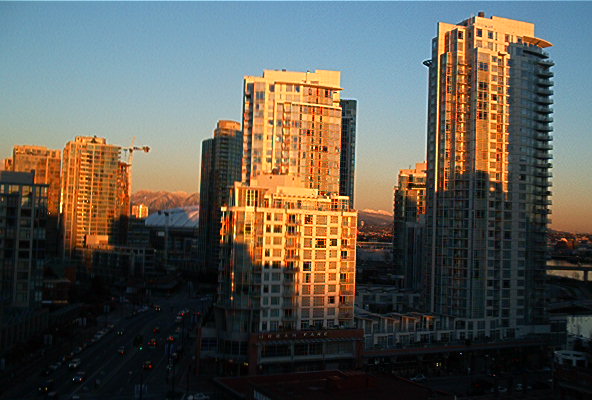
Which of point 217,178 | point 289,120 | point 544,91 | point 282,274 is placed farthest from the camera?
point 217,178

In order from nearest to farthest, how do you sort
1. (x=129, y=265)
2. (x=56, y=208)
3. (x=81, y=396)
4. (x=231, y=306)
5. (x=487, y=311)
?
(x=81, y=396) < (x=231, y=306) < (x=487, y=311) < (x=129, y=265) < (x=56, y=208)

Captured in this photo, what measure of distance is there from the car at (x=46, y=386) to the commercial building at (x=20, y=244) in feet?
67.3

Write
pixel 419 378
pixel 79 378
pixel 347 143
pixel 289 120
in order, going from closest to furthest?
pixel 79 378 < pixel 419 378 < pixel 289 120 < pixel 347 143

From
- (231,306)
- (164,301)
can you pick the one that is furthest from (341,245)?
(164,301)

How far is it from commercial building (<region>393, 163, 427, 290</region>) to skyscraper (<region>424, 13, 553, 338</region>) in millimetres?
31877

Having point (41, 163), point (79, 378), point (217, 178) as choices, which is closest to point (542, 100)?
point (79, 378)

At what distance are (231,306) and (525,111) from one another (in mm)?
38299

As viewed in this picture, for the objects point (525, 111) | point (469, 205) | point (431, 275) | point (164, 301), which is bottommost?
point (164, 301)

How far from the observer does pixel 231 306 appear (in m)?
55.1

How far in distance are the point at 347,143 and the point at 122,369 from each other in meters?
72.1

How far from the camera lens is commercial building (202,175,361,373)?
5497 centimetres

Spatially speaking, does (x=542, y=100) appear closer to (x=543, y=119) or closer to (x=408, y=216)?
(x=543, y=119)

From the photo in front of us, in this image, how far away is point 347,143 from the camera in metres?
121

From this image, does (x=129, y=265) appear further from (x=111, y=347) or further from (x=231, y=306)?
(x=231, y=306)
